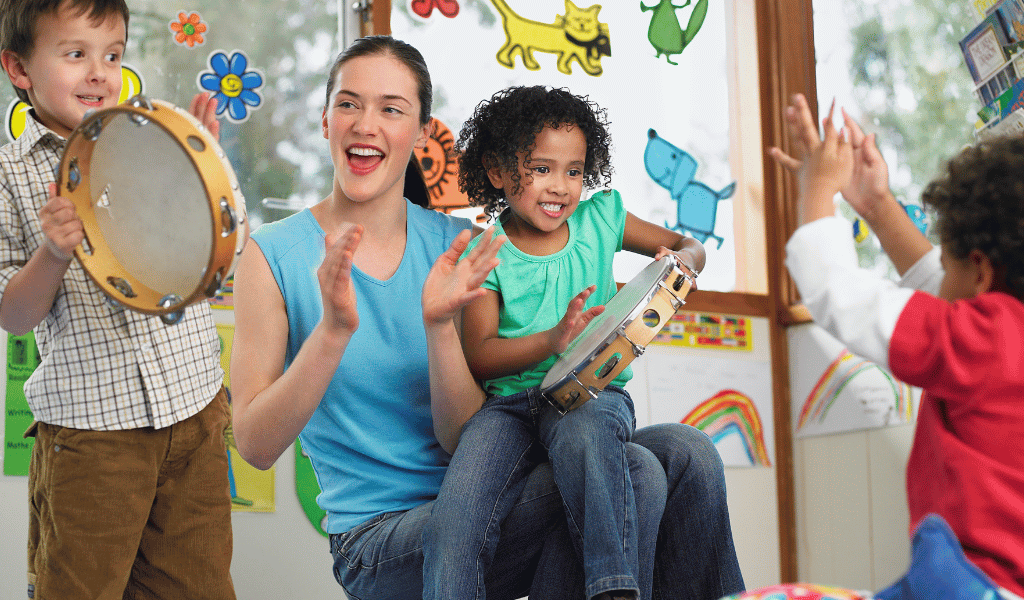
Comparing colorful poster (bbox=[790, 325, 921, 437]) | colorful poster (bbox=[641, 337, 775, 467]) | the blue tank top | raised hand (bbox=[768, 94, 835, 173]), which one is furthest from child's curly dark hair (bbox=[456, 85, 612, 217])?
colorful poster (bbox=[790, 325, 921, 437])

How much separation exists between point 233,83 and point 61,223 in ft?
4.48

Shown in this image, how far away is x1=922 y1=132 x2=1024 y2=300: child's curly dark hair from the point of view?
1.07 meters

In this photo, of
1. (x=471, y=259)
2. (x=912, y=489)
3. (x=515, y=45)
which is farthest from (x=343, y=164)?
(x=515, y=45)

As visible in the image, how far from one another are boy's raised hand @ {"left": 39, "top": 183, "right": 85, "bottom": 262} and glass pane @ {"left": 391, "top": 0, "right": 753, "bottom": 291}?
5.43ft

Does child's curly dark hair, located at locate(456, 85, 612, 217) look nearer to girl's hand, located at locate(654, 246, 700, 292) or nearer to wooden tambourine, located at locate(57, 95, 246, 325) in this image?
girl's hand, located at locate(654, 246, 700, 292)

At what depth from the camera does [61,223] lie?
151cm

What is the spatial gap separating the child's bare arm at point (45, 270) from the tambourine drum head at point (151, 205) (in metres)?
0.05

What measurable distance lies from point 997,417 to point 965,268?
205 millimetres

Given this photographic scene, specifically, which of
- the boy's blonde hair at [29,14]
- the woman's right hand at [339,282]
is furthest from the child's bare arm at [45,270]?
the woman's right hand at [339,282]

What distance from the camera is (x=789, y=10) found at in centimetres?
361

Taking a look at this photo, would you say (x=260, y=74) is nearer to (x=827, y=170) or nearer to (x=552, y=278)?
(x=552, y=278)

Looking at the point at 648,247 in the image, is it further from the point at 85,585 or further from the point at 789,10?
the point at 789,10

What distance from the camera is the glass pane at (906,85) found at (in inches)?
125

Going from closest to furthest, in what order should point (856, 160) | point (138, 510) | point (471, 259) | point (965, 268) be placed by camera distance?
point (965, 268) < point (856, 160) < point (471, 259) < point (138, 510)
